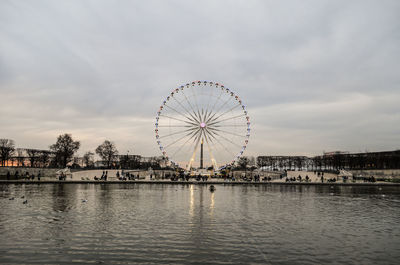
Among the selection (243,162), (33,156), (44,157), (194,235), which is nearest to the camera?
(194,235)

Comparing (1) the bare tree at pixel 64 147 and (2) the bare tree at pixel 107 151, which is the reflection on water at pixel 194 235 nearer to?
(1) the bare tree at pixel 64 147

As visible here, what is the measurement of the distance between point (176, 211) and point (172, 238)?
6.79m

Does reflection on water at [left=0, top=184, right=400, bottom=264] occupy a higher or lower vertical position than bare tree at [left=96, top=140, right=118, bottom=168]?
lower

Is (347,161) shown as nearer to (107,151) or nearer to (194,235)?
(107,151)

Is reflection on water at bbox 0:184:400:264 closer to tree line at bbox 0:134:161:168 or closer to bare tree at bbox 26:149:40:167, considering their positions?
tree line at bbox 0:134:161:168

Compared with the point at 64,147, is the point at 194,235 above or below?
below

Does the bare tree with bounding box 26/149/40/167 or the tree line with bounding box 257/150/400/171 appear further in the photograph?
the tree line with bounding box 257/150/400/171

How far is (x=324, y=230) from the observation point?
45.6ft

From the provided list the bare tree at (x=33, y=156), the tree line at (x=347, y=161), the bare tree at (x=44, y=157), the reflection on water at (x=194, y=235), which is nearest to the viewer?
the reflection on water at (x=194, y=235)

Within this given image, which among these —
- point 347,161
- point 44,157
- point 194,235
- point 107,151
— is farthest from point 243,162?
point 194,235

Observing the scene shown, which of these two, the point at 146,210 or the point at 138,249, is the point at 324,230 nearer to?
the point at 138,249

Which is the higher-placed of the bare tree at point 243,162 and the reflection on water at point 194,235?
the bare tree at point 243,162

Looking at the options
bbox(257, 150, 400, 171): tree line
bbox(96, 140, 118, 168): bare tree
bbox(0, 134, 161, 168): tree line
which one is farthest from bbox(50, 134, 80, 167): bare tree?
bbox(257, 150, 400, 171): tree line

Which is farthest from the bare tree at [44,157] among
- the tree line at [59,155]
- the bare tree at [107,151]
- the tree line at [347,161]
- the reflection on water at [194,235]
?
the reflection on water at [194,235]
